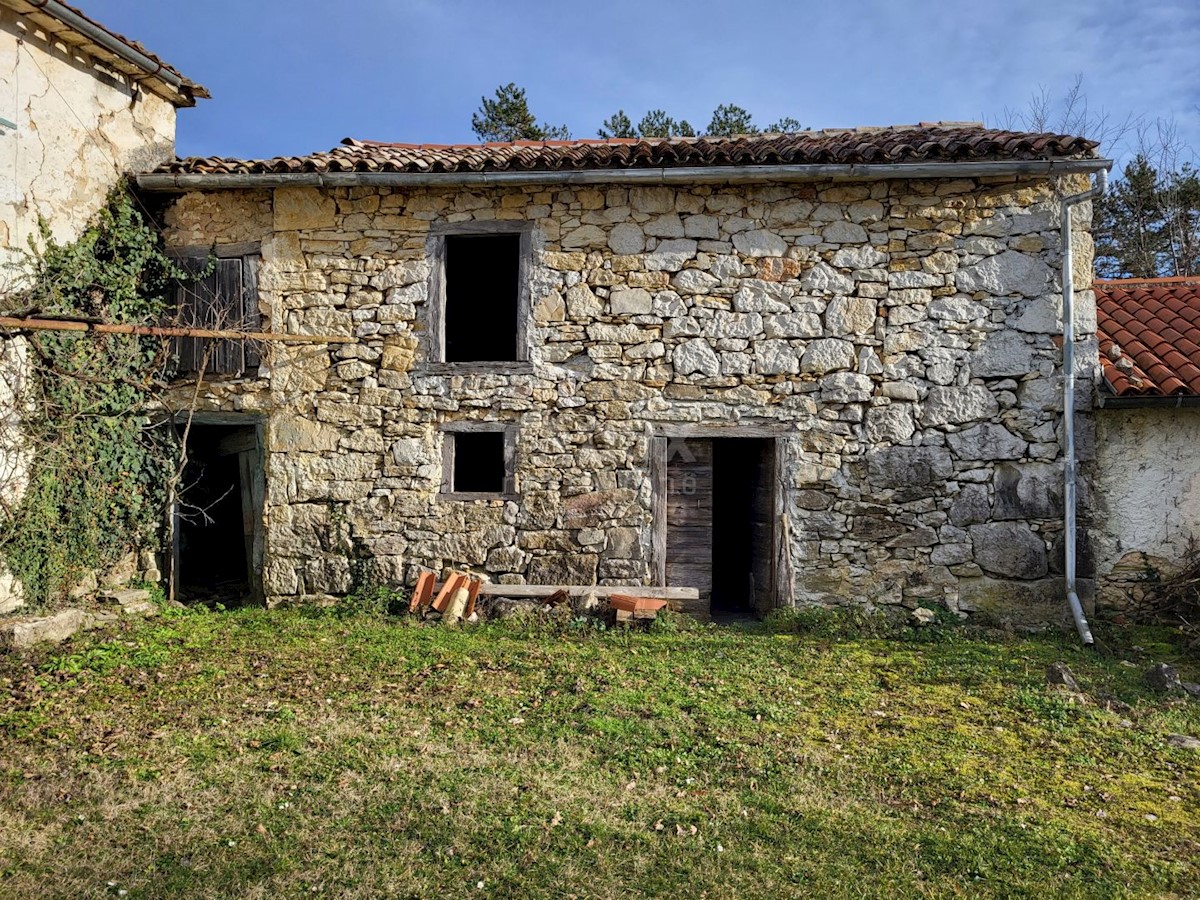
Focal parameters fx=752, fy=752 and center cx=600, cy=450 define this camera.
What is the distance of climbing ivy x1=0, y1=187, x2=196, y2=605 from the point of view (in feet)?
21.6

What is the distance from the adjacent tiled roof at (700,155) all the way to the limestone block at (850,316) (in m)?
1.23

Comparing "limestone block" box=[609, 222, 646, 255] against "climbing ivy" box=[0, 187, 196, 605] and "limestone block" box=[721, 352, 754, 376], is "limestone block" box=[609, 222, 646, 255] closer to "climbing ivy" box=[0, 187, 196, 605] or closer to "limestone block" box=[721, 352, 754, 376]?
"limestone block" box=[721, 352, 754, 376]

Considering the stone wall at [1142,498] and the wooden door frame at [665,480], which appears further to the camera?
the wooden door frame at [665,480]

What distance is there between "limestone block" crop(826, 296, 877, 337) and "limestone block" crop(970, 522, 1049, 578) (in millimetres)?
2113

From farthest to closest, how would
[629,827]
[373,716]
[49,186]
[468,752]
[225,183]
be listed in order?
[225,183] < [49,186] < [373,716] < [468,752] < [629,827]

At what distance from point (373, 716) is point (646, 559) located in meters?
3.16

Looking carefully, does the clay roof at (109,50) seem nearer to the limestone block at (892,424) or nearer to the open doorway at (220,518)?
the open doorway at (220,518)

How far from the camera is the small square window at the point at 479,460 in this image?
288 inches

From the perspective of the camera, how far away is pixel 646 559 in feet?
23.6

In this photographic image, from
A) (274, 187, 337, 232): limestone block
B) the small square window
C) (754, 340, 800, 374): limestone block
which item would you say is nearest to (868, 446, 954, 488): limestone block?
(754, 340, 800, 374): limestone block

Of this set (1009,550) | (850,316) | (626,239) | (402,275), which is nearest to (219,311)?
(402,275)

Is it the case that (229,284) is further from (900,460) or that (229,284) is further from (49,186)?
(900,460)

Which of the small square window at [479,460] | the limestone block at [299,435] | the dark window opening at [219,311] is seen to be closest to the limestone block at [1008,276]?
the small square window at [479,460]

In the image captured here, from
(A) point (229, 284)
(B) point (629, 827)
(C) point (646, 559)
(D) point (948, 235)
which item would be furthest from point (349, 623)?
(D) point (948, 235)
